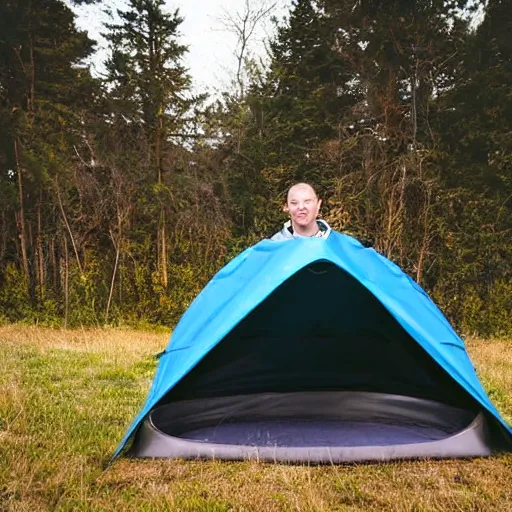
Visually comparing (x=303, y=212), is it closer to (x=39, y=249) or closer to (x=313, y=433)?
(x=313, y=433)

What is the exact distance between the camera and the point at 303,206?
3461 millimetres

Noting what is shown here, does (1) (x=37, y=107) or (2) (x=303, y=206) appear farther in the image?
(1) (x=37, y=107)

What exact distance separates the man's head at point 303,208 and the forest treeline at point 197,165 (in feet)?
23.7

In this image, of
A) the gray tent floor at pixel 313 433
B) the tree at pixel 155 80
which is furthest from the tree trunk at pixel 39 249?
the gray tent floor at pixel 313 433

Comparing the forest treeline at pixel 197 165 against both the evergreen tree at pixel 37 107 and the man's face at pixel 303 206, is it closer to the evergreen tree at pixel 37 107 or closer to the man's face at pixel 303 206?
the evergreen tree at pixel 37 107

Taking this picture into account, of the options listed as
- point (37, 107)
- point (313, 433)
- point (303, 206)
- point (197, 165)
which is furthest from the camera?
point (197, 165)

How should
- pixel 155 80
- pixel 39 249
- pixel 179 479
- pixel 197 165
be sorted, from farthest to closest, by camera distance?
1. pixel 197 165
2. pixel 39 249
3. pixel 155 80
4. pixel 179 479

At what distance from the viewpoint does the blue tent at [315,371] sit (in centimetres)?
288

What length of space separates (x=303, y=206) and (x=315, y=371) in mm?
1086

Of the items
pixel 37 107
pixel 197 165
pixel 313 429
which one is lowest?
pixel 313 429

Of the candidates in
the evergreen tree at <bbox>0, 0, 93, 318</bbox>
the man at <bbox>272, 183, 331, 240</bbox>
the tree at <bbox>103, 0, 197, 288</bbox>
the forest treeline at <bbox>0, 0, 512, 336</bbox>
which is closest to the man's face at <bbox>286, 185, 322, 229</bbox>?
the man at <bbox>272, 183, 331, 240</bbox>

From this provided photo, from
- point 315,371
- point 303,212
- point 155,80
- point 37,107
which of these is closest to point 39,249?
point 37,107

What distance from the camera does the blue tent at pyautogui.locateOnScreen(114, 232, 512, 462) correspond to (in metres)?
2.88

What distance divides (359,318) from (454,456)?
1.04 metres
